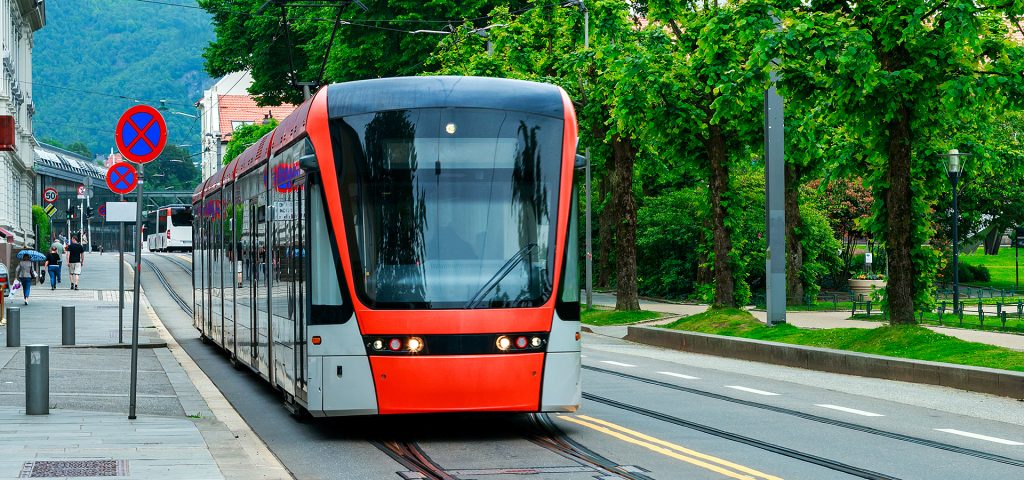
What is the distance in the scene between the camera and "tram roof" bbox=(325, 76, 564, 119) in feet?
39.5

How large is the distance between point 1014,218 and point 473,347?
181ft

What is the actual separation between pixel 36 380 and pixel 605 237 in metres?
39.5

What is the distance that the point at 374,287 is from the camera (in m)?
11.6

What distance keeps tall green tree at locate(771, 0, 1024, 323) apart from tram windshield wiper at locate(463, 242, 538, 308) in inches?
372

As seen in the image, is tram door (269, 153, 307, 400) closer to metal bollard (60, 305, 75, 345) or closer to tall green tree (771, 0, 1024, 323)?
tall green tree (771, 0, 1024, 323)

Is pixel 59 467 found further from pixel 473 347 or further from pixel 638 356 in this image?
pixel 638 356

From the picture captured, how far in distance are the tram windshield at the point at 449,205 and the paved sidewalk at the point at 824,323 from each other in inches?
457

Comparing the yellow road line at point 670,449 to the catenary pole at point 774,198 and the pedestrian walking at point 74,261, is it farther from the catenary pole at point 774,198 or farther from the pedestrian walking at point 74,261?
the pedestrian walking at point 74,261

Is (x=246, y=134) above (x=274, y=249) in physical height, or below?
above

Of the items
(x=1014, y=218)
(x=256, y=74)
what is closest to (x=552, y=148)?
(x=256, y=74)

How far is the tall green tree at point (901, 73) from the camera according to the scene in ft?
65.4

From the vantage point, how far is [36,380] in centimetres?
1318

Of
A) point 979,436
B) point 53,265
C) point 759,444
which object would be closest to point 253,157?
point 759,444

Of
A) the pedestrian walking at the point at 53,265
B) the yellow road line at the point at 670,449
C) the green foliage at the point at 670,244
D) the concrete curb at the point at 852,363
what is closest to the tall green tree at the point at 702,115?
the concrete curb at the point at 852,363
